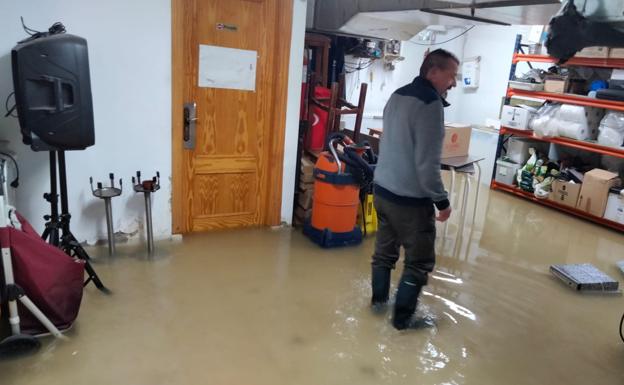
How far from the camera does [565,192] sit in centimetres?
504

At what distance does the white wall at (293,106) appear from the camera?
369 centimetres

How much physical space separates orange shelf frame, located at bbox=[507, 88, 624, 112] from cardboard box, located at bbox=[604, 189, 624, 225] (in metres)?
0.81

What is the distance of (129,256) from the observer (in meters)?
3.29

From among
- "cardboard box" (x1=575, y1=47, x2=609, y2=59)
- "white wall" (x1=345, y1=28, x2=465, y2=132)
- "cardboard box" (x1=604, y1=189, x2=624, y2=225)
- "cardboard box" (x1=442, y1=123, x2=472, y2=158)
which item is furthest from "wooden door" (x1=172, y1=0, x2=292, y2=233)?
"cardboard box" (x1=604, y1=189, x2=624, y2=225)

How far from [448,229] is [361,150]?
4.17 ft

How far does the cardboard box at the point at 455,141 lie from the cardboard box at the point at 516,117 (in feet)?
5.32

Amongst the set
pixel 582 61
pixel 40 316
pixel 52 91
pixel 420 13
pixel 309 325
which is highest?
pixel 420 13

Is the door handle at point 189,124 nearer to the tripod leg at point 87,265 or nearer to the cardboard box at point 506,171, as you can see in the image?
the tripod leg at point 87,265

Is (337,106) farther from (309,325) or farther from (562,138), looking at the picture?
(562,138)

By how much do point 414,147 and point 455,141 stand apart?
196 centimetres

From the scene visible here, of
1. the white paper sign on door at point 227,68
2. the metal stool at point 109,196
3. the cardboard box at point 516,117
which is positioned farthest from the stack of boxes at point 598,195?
the metal stool at point 109,196

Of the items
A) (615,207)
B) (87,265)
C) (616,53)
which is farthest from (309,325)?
(616,53)

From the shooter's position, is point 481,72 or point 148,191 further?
point 481,72

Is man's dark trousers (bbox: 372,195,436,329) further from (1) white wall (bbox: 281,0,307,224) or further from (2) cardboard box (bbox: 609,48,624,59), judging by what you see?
(2) cardboard box (bbox: 609,48,624,59)
